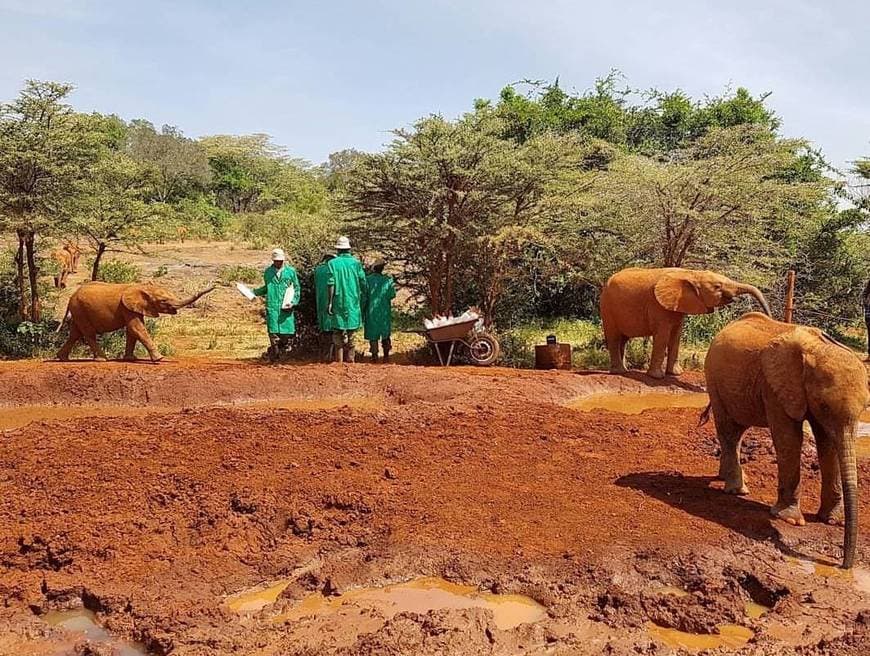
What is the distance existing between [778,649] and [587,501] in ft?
7.37

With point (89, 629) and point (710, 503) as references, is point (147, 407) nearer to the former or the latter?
point (89, 629)

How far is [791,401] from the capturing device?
233 inches

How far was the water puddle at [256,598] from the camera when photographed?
5.20 meters

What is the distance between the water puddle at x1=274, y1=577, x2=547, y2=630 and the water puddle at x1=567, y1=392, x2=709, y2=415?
5.91 metres

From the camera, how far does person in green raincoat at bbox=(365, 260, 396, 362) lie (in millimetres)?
13281

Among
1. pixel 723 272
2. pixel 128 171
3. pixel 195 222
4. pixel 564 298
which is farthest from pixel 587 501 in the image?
pixel 195 222

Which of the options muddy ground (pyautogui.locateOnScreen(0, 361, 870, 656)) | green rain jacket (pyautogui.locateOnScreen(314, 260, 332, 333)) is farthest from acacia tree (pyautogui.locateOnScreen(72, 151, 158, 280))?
muddy ground (pyautogui.locateOnScreen(0, 361, 870, 656))

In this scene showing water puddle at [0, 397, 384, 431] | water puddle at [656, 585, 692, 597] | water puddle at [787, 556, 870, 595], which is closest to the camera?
water puddle at [656, 585, 692, 597]

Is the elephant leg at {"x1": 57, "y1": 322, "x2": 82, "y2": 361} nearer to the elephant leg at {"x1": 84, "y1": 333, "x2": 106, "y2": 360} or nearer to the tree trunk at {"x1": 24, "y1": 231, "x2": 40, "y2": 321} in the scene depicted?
the elephant leg at {"x1": 84, "y1": 333, "x2": 106, "y2": 360}

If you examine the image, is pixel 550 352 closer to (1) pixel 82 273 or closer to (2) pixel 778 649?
(2) pixel 778 649

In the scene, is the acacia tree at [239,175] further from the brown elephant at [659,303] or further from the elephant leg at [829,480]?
the elephant leg at [829,480]

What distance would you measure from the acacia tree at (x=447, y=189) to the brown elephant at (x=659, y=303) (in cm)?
259

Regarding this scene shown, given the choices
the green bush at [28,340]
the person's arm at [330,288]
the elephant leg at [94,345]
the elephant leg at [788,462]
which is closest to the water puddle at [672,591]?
the elephant leg at [788,462]

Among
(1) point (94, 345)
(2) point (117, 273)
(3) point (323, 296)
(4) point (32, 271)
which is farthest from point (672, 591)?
(2) point (117, 273)
